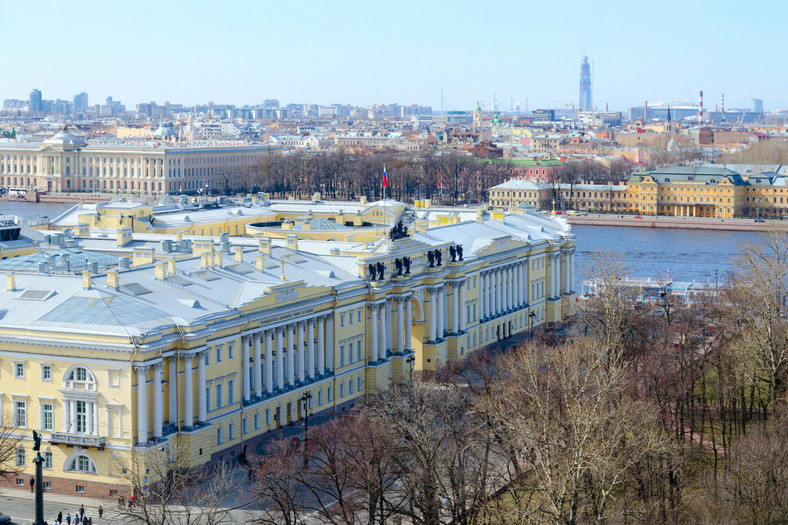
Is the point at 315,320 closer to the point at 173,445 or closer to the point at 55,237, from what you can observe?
the point at 173,445

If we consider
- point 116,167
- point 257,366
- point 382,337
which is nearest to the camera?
point 257,366

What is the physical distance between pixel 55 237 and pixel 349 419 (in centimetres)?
1577

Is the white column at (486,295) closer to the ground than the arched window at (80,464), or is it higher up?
higher up

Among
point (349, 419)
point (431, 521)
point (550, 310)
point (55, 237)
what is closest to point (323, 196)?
point (550, 310)

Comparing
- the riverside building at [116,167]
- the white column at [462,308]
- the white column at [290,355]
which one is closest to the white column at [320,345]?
the white column at [290,355]

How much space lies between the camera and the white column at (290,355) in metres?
37.3

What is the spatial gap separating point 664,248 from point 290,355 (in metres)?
59.5

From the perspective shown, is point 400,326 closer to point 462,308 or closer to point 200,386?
point 462,308

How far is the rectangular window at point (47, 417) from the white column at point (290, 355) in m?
7.46

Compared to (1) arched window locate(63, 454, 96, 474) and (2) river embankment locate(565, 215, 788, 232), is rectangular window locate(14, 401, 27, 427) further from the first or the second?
(2) river embankment locate(565, 215, 788, 232)

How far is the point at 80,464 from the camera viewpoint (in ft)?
103

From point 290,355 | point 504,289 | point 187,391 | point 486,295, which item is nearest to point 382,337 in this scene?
point 290,355

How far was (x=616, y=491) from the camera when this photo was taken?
29.8m

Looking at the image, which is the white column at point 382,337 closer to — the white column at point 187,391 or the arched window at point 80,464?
the white column at point 187,391
